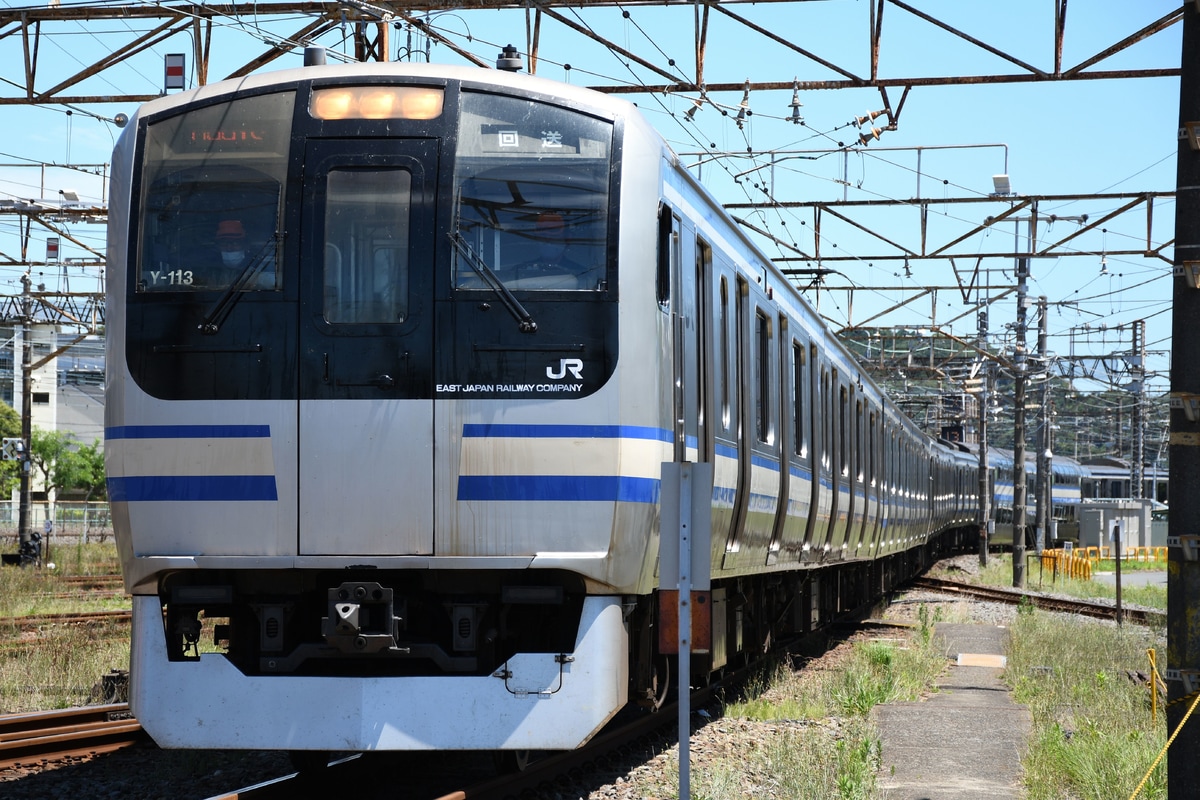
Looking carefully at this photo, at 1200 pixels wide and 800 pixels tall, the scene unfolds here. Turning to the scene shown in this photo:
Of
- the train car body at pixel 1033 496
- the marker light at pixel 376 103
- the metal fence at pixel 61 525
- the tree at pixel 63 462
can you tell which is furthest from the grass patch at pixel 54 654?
the tree at pixel 63 462

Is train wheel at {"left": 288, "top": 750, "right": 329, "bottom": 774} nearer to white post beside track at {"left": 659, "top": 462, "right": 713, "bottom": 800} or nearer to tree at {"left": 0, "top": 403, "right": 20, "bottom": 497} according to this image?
white post beside track at {"left": 659, "top": 462, "right": 713, "bottom": 800}

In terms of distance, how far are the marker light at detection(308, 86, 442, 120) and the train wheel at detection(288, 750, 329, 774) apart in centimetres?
330

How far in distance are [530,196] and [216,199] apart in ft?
4.91

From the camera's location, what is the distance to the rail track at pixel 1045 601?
24.9 m

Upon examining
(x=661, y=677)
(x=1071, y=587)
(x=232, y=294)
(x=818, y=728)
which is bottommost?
(x=1071, y=587)

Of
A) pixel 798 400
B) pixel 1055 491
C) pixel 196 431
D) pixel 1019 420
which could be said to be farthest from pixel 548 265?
pixel 1055 491

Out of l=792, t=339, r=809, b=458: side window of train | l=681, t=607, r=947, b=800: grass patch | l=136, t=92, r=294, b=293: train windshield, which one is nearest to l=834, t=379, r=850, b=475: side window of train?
l=681, t=607, r=947, b=800: grass patch

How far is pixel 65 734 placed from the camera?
31.2 feet

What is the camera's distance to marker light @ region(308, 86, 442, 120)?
7234mm

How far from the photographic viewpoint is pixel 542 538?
22.9 feet

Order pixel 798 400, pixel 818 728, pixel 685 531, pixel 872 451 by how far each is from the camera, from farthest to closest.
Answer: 1. pixel 872 451
2. pixel 798 400
3. pixel 818 728
4. pixel 685 531

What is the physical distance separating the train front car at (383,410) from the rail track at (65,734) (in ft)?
7.75

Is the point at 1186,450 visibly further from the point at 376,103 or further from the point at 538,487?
the point at 376,103

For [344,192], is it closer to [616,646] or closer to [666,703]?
[616,646]
